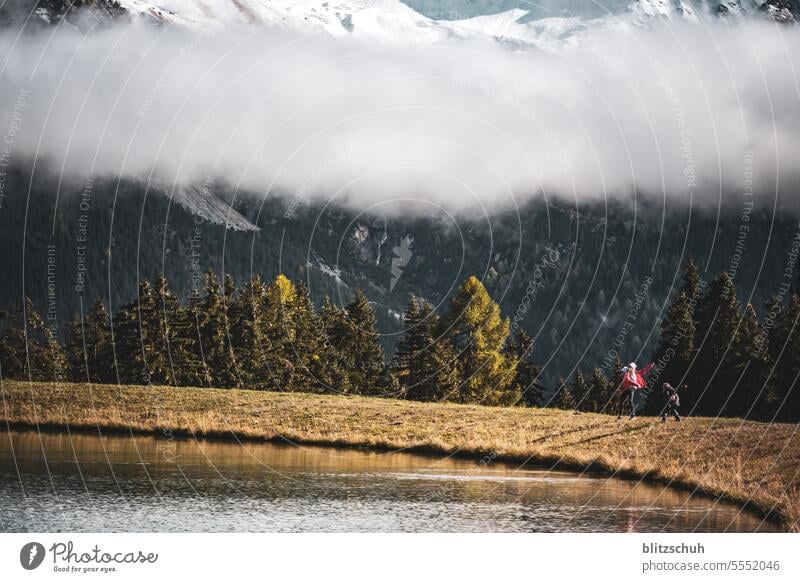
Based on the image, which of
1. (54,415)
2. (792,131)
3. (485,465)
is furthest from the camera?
(792,131)

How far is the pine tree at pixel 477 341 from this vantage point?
70.8 metres

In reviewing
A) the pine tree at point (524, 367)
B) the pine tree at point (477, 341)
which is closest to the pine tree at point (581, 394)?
the pine tree at point (524, 367)

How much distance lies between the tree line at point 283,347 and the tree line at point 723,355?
1176 centimetres

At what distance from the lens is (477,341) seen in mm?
70688

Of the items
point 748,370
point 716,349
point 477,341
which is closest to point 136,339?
point 477,341

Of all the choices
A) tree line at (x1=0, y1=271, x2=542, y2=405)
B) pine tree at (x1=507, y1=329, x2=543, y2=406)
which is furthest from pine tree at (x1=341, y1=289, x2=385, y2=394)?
pine tree at (x1=507, y1=329, x2=543, y2=406)

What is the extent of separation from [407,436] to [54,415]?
55.4ft

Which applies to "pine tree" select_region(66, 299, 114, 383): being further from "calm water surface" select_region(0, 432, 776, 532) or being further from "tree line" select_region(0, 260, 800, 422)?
"calm water surface" select_region(0, 432, 776, 532)

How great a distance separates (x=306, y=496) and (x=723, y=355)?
144ft

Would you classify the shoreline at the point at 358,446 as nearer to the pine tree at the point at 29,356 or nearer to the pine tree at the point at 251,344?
the pine tree at the point at 251,344

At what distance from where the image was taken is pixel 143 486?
28.7 meters

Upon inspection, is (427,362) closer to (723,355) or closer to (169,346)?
(169,346)

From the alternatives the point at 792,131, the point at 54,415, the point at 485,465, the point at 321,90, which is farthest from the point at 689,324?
the point at 321,90
